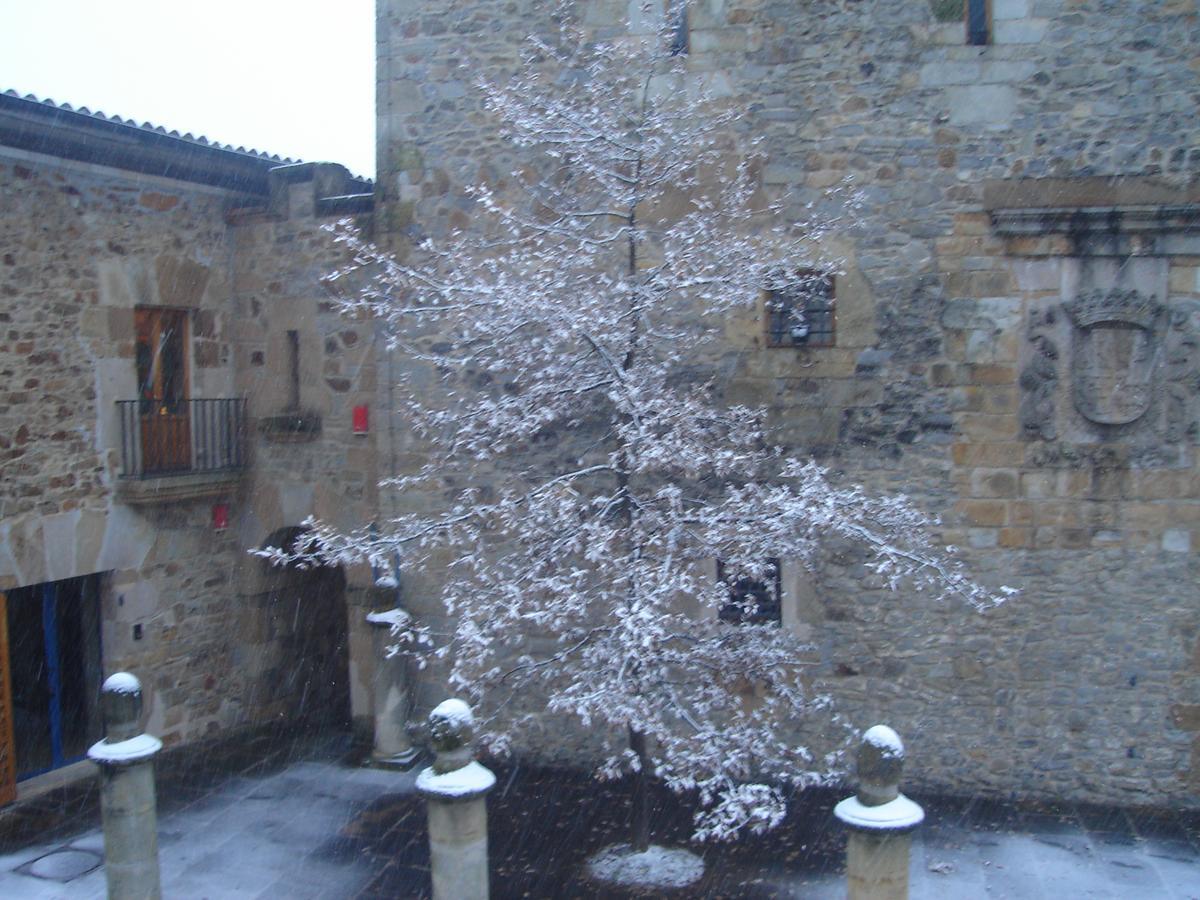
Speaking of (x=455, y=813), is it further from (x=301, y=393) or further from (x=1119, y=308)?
(x=1119, y=308)

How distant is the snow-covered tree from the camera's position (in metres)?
5.85

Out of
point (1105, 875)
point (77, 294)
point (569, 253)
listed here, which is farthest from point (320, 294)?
point (1105, 875)

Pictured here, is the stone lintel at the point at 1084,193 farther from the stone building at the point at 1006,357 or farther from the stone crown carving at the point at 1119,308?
the stone crown carving at the point at 1119,308

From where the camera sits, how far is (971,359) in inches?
278

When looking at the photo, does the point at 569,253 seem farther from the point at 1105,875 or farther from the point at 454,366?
the point at 1105,875

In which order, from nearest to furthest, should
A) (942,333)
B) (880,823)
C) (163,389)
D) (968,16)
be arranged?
(880,823) → (968,16) → (942,333) → (163,389)

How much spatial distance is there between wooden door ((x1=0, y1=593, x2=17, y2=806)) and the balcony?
1.29 m

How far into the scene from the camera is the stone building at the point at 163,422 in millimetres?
7406

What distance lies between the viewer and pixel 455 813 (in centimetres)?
525

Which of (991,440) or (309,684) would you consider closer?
(991,440)

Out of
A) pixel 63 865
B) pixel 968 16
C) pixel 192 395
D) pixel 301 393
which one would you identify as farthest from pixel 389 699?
pixel 968 16

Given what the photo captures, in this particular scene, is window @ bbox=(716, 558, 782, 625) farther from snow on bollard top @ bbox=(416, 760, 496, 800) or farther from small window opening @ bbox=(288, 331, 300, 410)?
small window opening @ bbox=(288, 331, 300, 410)

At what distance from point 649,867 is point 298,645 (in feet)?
15.9

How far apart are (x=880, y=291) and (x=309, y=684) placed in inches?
255
